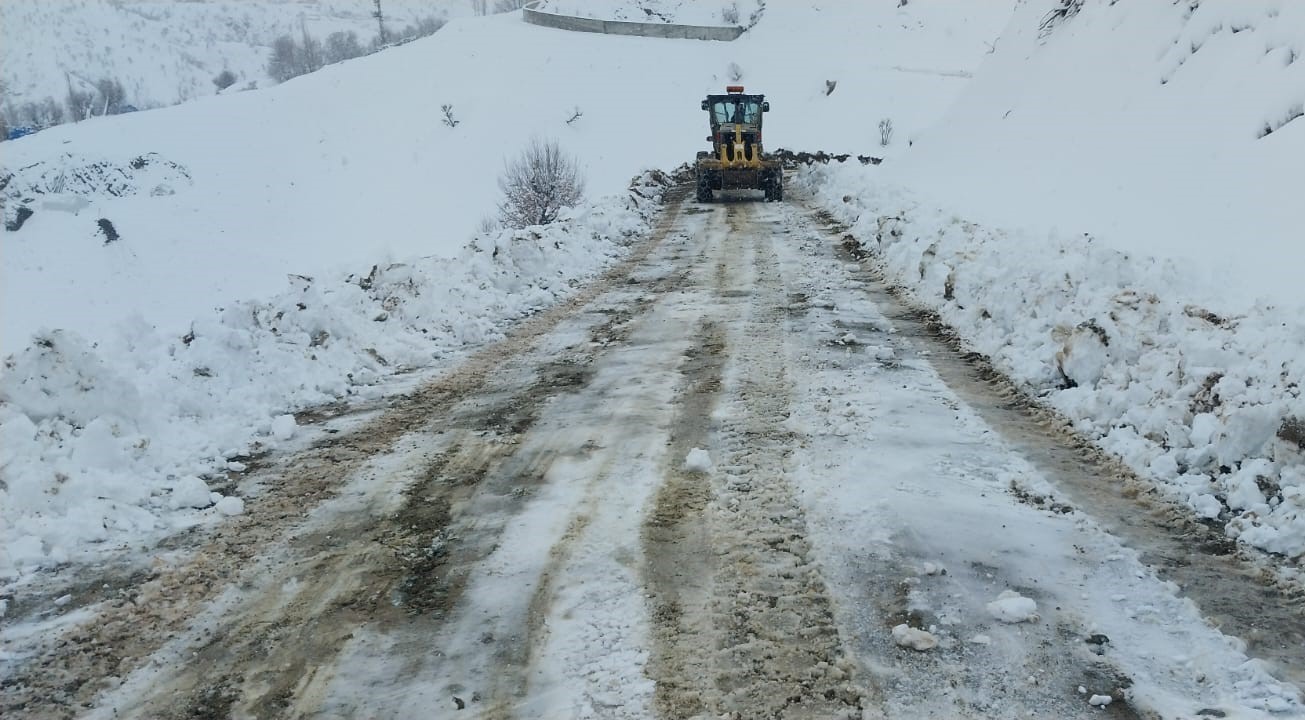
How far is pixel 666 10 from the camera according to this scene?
2938 inches

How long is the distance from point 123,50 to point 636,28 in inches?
4864

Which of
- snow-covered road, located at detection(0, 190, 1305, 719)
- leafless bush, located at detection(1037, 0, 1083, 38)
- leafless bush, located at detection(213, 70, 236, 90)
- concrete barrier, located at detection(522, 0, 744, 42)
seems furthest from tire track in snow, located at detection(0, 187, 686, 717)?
leafless bush, located at detection(213, 70, 236, 90)

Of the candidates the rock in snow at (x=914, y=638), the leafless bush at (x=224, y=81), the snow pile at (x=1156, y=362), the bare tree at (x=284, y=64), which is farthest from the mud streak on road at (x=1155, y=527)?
the leafless bush at (x=224, y=81)

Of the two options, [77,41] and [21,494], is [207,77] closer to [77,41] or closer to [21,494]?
[77,41]

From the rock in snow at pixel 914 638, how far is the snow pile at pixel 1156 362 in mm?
2134

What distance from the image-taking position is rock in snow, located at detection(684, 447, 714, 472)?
5.54m

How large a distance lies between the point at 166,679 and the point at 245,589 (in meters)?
0.74

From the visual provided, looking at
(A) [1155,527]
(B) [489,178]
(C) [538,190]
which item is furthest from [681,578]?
(B) [489,178]

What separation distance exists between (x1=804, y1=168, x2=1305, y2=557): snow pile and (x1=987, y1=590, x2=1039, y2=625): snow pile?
157 centimetres

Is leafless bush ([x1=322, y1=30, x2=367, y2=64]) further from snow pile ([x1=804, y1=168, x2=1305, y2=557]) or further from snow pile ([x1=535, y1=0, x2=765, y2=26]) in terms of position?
snow pile ([x1=804, y1=168, x2=1305, y2=557])

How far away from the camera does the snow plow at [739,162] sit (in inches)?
917

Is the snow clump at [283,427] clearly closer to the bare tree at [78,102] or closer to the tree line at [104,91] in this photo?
the tree line at [104,91]

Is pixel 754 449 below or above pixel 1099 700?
above

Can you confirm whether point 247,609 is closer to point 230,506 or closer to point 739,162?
point 230,506
